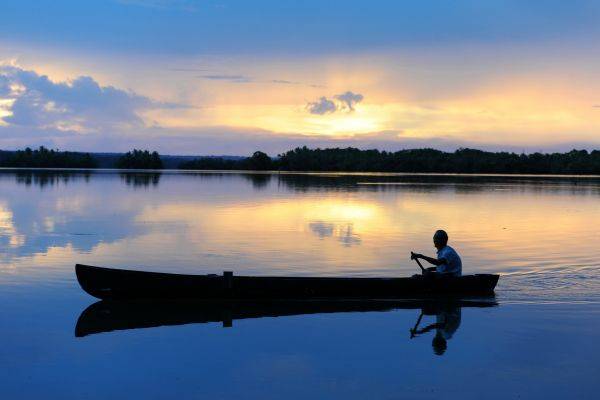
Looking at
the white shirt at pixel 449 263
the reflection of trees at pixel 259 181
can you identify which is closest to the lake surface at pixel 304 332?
the white shirt at pixel 449 263

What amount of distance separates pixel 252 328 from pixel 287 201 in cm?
3303

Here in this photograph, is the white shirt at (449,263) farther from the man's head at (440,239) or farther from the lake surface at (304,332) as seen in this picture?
the lake surface at (304,332)

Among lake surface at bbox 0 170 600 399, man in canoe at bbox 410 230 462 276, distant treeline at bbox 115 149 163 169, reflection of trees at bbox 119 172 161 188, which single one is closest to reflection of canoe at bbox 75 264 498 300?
lake surface at bbox 0 170 600 399

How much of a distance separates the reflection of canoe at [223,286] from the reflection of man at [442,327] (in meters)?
0.97

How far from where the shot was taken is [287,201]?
44.8 meters

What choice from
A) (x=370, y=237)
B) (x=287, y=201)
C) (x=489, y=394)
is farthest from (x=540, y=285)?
(x=287, y=201)

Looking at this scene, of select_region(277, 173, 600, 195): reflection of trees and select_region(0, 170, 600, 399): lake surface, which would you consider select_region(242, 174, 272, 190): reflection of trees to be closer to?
select_region(277, 173, 600, 195): reflection of trees

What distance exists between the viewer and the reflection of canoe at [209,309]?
1208 cm

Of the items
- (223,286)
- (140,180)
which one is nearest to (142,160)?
(140,180)

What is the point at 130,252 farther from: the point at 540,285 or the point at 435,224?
the point at 435,224

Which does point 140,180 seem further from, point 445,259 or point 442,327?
point 442,327

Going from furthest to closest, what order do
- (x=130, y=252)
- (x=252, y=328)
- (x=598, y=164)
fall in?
1. (x=598, y=164)
2. (x=130, y=252)
3. (x=252, y=328)

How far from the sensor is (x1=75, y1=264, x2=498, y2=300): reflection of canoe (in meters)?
13.1

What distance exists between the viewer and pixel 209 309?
13.0m
